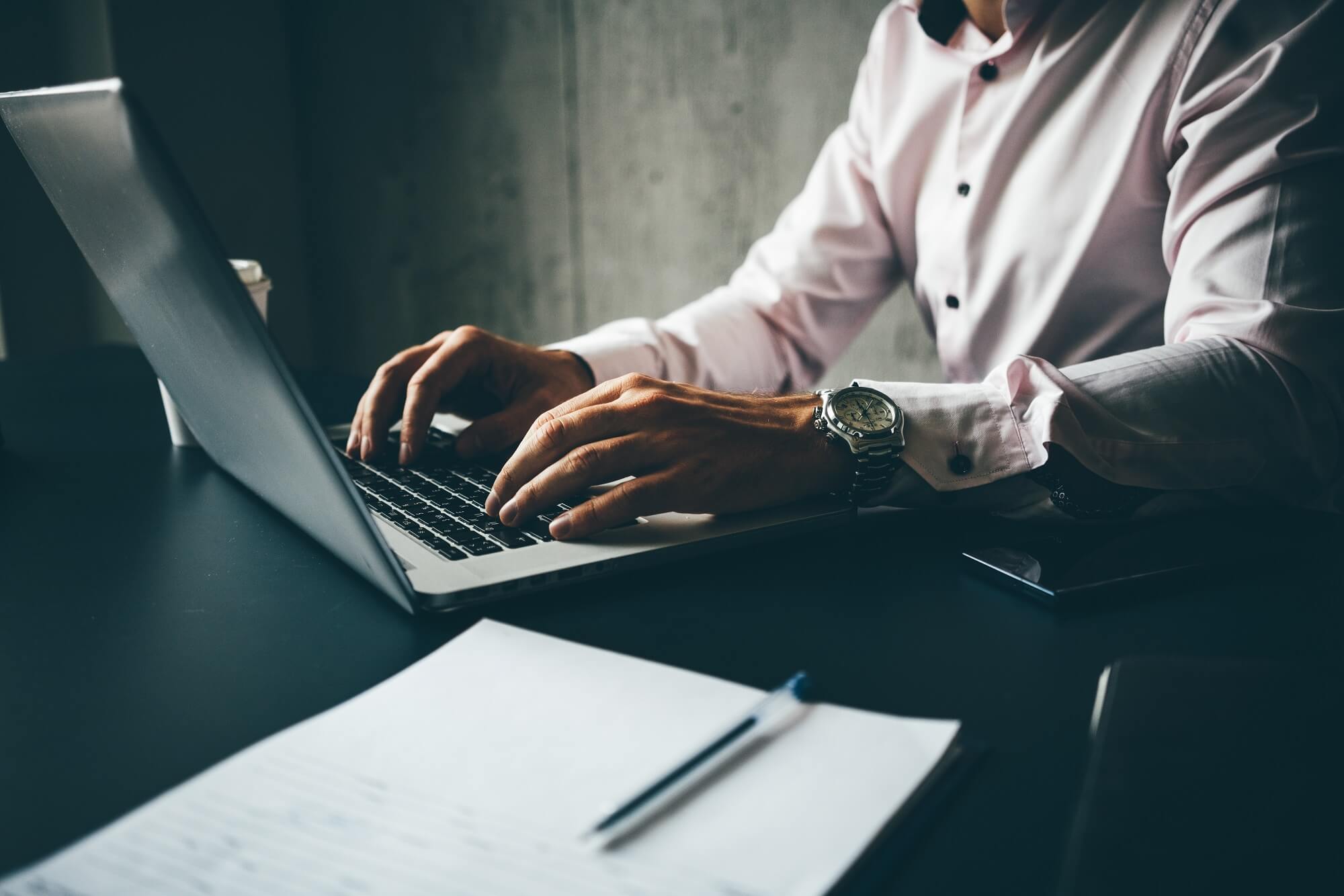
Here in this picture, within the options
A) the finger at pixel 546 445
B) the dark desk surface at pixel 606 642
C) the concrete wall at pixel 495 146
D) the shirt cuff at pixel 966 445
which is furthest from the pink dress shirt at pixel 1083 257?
the concrete wall at pixel 495 146

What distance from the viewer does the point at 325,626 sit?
22.1 inches

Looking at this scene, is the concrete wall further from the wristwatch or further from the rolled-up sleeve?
the wristwatch

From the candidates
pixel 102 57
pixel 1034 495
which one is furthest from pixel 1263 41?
pixel 102 57

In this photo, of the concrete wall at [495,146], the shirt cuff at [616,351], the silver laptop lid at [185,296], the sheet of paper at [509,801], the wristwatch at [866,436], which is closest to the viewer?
the sheet of paper at [509,801]

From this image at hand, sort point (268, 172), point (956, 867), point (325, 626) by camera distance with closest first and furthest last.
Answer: point (956, 867), point (325, 626), point (268, 172)

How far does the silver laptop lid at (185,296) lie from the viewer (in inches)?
19.0

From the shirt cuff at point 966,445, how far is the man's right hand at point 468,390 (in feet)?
1.17

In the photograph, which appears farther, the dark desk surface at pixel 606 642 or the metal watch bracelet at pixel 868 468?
the metal watch bracelet at pixel 868 468

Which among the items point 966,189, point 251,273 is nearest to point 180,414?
point 251,273

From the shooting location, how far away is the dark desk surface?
401 millimetres

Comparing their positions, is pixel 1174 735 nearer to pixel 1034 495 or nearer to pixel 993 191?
pixel 1034 495

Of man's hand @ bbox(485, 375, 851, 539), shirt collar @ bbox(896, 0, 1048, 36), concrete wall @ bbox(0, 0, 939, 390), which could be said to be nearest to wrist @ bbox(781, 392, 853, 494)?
man's hand @ bbox(485, 375, 851, 539)

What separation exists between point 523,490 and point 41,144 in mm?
409

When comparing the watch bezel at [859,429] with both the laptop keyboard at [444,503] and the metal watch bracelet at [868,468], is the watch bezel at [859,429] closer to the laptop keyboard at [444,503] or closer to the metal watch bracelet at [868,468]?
the metal watch bracelet at [868,468]
